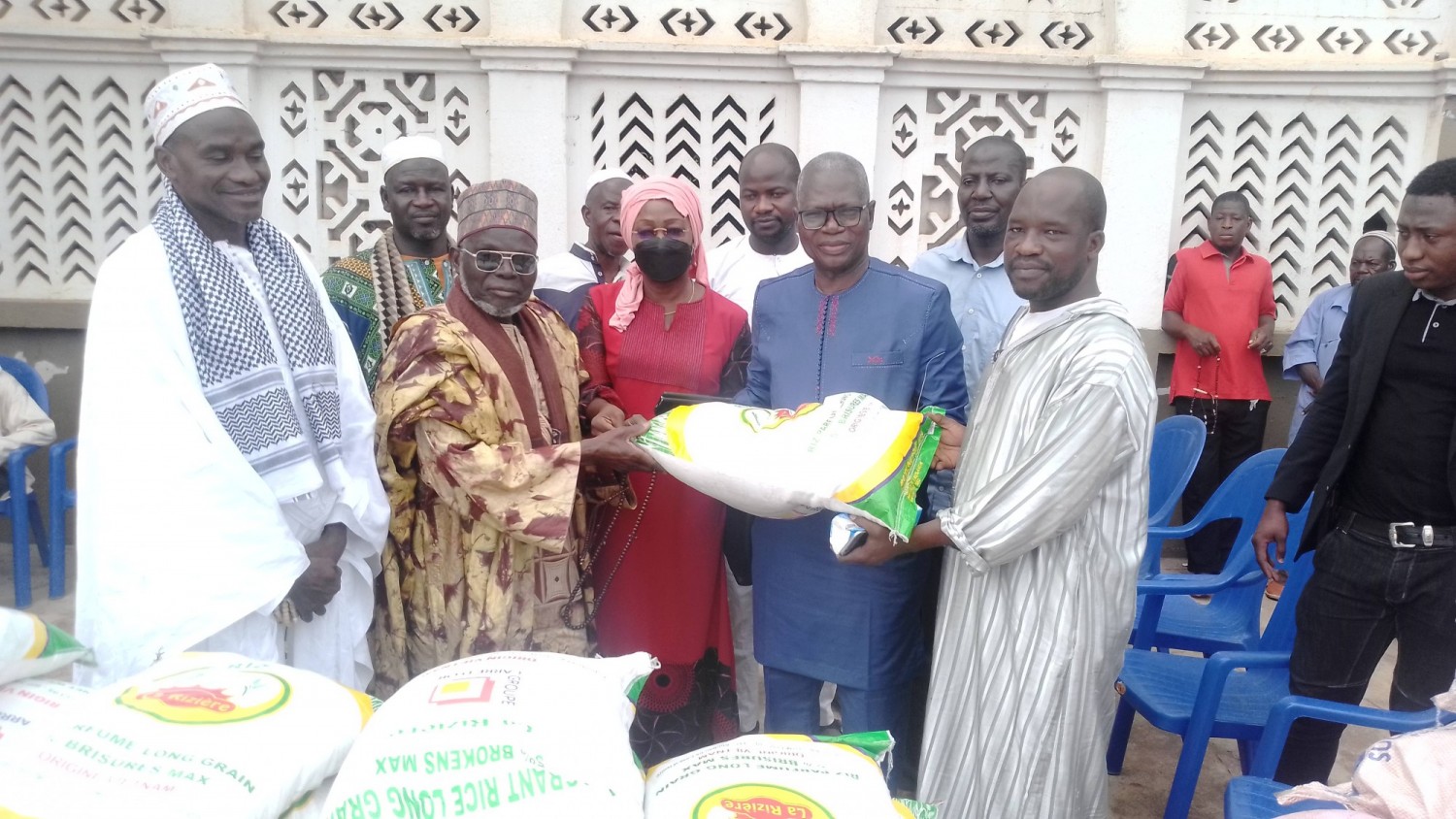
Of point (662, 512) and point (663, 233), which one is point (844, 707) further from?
point (663, 233)

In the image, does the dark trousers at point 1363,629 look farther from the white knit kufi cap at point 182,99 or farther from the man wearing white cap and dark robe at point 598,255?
the white knit kufi cap at point 182,99

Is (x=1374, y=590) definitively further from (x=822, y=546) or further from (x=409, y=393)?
(x=409, y=393)

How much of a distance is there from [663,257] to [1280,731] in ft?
7.14

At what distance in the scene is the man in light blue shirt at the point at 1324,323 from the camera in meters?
5.29

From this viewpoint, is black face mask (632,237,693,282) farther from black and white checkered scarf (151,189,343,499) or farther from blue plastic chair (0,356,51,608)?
blue plastic chair (0,356,51,608)

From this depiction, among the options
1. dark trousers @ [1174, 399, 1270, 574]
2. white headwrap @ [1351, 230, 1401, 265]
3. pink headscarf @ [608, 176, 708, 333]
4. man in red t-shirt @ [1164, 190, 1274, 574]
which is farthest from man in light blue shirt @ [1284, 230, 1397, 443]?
pink headscarf @ [608, 176, 708, 333]

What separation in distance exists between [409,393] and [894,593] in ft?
4.57

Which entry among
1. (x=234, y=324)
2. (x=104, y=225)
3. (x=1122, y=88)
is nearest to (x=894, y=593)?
(x=234, y=324)

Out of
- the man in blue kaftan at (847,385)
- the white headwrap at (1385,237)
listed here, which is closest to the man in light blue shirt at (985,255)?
the man in blue kaftan at (847,385)

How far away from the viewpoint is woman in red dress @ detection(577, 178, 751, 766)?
292cm

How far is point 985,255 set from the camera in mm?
3260

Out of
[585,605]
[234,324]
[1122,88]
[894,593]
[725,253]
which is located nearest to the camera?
[234,324]

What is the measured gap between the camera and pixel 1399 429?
255 centimetres

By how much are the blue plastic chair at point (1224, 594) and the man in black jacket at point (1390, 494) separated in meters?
0.56
